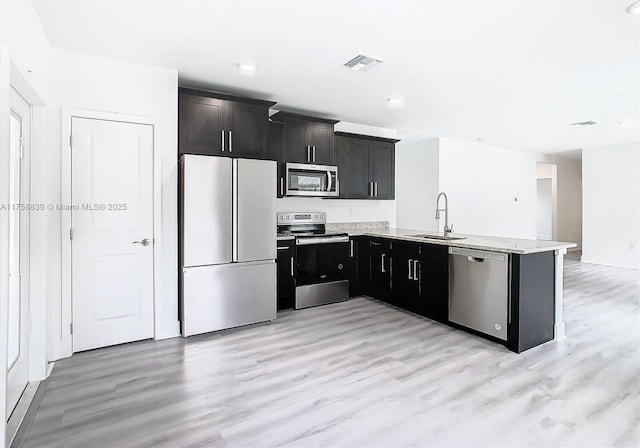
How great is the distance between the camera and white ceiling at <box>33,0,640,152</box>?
2.35 m

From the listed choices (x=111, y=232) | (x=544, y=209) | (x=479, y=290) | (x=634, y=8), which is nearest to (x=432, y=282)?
(x=479, y=290)

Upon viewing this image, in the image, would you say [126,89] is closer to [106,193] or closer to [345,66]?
[106,193]

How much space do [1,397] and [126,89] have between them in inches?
101

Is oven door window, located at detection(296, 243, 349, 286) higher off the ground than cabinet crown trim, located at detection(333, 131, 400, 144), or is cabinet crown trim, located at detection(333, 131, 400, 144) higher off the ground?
cabinet crown trim, located at detection(333, 131, 400, 144)

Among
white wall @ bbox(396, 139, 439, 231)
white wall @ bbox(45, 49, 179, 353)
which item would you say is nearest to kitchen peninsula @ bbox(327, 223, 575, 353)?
white wall @ bbox(45, 49, 179, 353)

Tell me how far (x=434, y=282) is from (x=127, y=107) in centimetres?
341

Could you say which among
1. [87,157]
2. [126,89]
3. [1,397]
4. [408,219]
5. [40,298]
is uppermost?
[126,89]

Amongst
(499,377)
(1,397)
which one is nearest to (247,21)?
(1,397)

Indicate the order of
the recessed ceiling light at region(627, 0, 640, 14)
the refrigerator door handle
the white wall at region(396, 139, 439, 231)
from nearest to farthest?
the recessed ceiling light at region(627, 0, 640, 14)
the refrigerator door handle
the white wall at region(396, 139, 439, 231)

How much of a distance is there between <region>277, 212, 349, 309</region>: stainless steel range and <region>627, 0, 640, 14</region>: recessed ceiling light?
10.6ft

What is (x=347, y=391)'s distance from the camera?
2363 mm

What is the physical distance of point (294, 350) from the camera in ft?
10.0

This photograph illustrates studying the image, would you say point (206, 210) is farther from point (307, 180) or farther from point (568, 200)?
point (568, 200)

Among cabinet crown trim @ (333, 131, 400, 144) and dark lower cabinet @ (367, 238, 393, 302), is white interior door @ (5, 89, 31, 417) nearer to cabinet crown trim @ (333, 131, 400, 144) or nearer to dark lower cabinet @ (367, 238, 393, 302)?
cabinet crown trim @ (333, 131, 400, 144)
